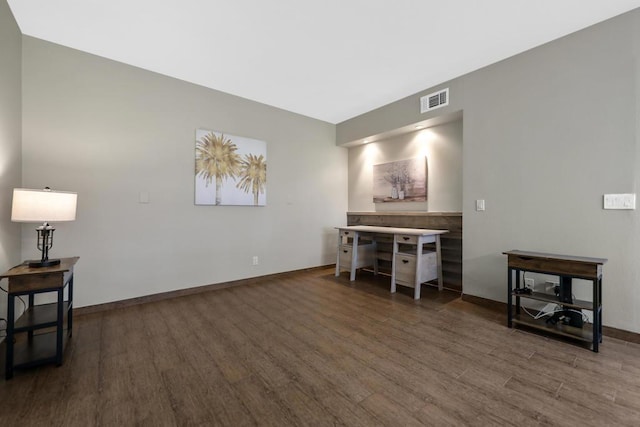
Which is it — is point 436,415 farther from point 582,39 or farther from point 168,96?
point 168,96

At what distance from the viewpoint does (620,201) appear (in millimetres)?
2107

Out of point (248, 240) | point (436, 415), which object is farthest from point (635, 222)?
point (248, 240)

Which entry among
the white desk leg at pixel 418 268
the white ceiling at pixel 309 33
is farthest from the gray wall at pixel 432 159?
the white desk leg at pixel 418 268

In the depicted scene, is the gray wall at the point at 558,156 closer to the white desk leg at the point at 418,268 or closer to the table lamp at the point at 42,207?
the white desk leg at the point at 418,268

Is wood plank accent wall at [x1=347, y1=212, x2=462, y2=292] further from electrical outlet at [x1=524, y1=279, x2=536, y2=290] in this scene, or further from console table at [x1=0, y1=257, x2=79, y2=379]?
console table at [x1=0, y1=257, x2=79, y2=379]

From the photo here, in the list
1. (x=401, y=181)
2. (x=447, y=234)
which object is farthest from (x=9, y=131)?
(x=447, y=234)

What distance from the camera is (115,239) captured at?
282 centimetres

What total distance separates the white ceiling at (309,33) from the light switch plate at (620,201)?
1.47 meters

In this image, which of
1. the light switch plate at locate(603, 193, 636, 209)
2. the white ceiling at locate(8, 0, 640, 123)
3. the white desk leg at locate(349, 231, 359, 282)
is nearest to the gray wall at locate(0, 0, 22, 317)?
the white ceiling at locate(8, 0, 640, 123)

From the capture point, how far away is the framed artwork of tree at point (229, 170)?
337 centimetres

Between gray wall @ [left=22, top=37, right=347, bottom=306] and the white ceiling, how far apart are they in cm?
30

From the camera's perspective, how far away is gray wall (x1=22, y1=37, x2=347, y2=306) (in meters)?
2.52

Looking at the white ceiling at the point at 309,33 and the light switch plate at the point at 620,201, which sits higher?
the white ceiling at the point at 309,33

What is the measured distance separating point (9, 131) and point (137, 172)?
3.16ft
